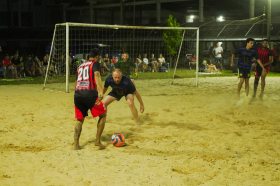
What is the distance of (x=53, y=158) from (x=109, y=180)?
143cm

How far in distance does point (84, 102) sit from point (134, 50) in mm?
24391

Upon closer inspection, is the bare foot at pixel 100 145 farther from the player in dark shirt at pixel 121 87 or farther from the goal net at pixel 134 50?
the goal net at pixel 134 50

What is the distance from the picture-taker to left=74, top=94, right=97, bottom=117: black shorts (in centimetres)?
673

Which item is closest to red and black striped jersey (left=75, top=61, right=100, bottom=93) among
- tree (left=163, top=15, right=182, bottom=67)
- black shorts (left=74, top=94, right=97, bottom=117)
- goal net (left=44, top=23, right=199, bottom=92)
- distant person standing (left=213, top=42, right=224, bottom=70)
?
black shorts (left=74, top=94, right=97, bottom=117)

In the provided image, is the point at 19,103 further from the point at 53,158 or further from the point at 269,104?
the point at 269,104

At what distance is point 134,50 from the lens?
30.9 metres

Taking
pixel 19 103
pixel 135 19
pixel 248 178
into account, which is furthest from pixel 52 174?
pixel 135 19

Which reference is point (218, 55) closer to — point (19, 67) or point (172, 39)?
point (172, 39)

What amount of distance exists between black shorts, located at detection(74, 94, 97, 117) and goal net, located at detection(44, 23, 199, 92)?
1279 cm

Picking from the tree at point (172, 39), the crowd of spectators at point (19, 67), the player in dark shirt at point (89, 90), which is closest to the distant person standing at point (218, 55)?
the tree at point (172, 39)

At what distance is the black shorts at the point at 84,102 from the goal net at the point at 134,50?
12.8 meters

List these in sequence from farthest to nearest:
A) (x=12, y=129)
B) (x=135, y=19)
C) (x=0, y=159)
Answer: (x=135, y=19), (x=12, y=129), (x=0, y=159)

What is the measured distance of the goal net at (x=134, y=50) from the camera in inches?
840

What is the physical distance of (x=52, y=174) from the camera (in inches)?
215
